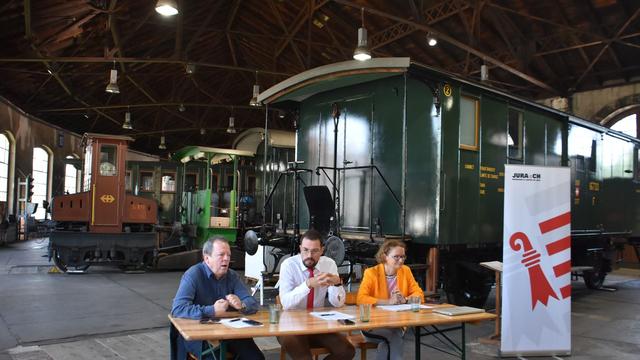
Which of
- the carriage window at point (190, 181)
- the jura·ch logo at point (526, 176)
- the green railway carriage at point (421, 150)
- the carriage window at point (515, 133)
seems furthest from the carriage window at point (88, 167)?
the jura·ch logo at point (526, 176)

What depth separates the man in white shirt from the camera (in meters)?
3.80

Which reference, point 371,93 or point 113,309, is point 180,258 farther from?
point 371,93

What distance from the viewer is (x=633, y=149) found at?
11.9 meters

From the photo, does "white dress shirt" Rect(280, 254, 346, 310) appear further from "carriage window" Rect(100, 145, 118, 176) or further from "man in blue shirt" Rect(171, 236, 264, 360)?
"carriage window" Rect(100, 145, 118, 176)

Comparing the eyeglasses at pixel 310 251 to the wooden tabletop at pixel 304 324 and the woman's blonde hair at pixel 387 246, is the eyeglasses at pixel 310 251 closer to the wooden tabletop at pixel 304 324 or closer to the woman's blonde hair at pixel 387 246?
the wooden tabletop at pixel 304 324

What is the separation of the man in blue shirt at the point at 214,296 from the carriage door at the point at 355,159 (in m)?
3.56

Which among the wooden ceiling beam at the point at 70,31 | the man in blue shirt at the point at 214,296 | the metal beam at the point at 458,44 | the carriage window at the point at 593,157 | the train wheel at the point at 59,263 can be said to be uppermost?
the wooden ceiling beam at the point at 70,31

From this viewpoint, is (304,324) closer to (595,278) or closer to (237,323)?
(237,323)

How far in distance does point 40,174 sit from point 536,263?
23414mm

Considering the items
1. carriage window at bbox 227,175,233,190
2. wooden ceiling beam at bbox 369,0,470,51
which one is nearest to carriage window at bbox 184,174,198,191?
carriage window at bbox 227,175,233,190

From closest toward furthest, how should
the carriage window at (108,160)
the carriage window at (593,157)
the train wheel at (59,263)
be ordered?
the carriage window at (593,157), the train wheel at (59,263), the carriage window at (108,160)

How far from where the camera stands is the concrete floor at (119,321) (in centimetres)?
555

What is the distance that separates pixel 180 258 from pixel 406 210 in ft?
26.5

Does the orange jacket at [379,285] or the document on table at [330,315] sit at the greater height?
the orange jacket at [379,285]
